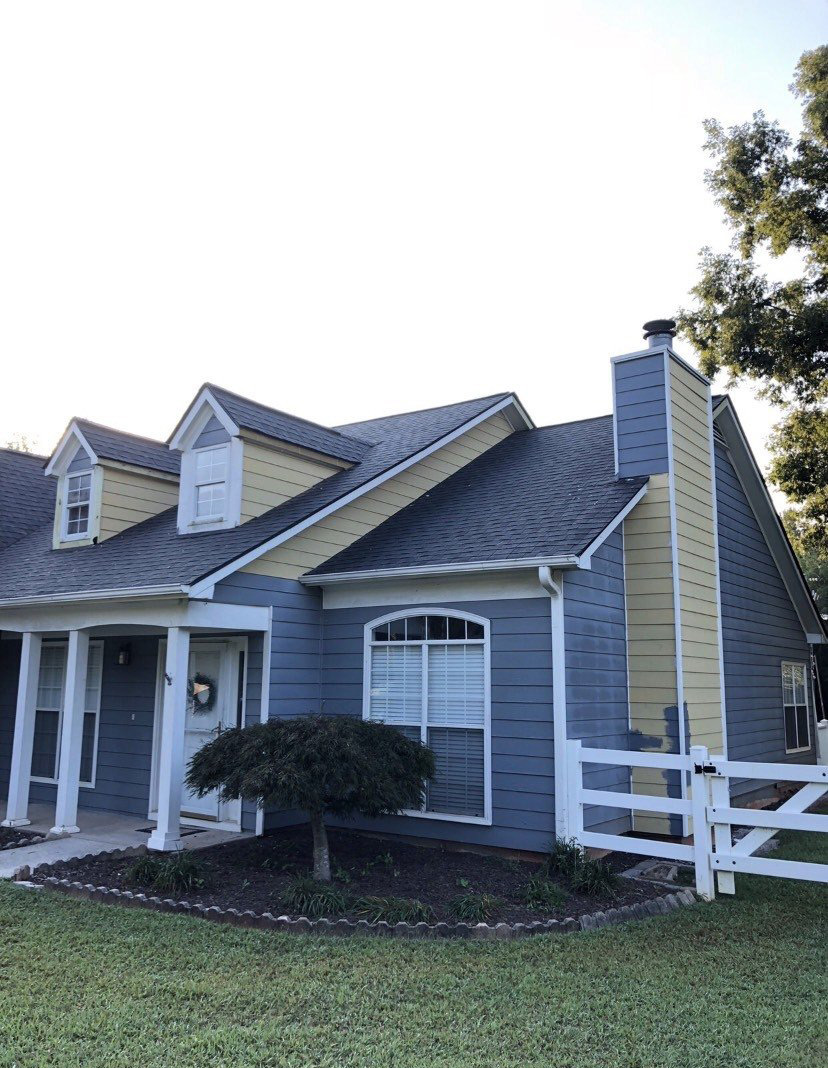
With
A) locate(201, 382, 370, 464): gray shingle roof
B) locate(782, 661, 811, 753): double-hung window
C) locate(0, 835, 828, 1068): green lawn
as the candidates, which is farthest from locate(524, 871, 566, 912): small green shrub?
locate(782, 661, 811, 753): double-hung window

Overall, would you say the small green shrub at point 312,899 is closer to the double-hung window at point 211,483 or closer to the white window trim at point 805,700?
the double-hung window at point 211,483

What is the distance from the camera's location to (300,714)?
31.8 ft

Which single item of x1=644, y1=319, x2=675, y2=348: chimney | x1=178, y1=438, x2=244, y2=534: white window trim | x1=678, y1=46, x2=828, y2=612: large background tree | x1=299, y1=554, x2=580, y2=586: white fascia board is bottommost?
x1=299, y1=554, x2=580, y2=586: white fascia board

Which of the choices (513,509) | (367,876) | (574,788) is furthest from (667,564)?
(367,876)

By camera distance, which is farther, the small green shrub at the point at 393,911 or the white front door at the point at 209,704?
the white front door at the point at 209,704

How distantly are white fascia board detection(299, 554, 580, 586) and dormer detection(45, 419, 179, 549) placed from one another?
3.98 meters

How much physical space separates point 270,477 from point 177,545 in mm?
1495

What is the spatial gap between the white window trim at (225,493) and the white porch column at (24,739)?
7.88 ft

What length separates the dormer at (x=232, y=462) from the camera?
1038cm

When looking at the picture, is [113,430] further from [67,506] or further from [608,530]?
[608,530]

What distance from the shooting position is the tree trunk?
703 cm

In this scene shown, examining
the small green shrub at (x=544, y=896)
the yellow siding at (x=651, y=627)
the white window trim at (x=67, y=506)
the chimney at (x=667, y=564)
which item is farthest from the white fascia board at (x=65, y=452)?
the small green shrub at (x=544, y=896)

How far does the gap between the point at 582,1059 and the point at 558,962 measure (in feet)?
4.40

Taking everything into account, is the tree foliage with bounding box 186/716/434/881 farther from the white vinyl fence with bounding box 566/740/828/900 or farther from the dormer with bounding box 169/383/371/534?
the dormer with bounding box 169/383/371/534
